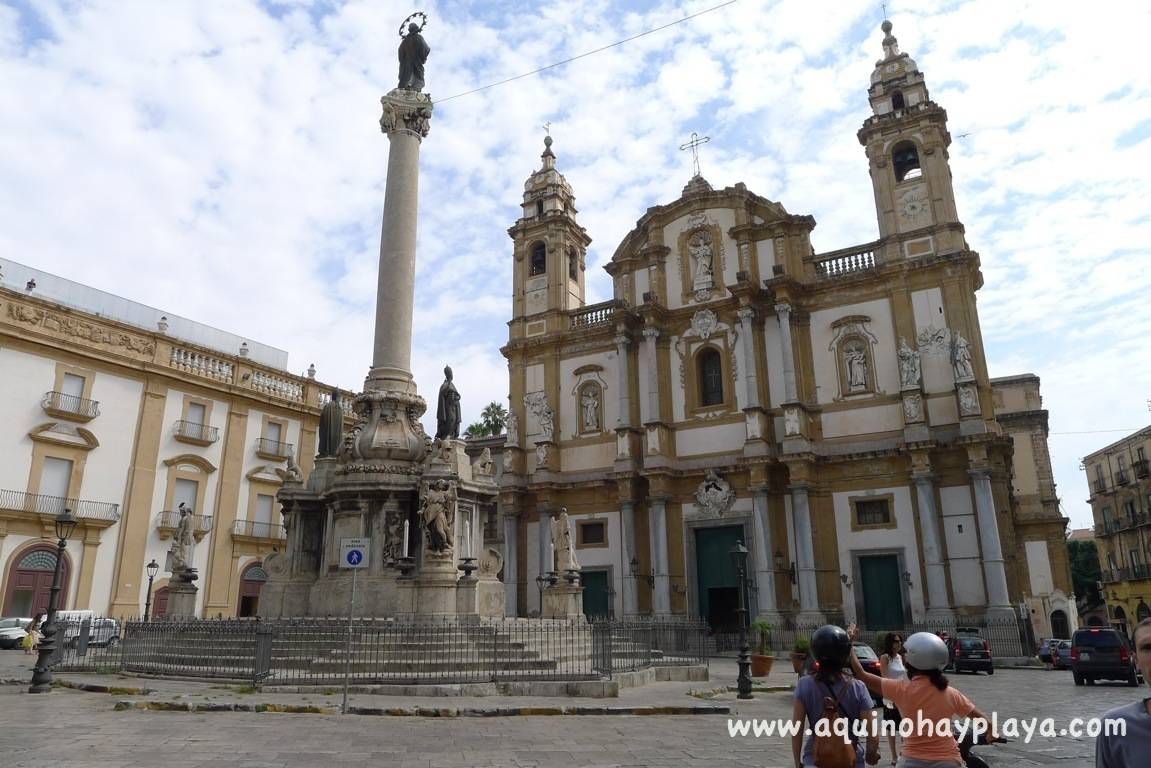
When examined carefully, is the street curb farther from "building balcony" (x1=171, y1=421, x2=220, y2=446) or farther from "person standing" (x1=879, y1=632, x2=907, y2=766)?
"building balcony" (x1=171, y1=421, x2=220, y2=446)

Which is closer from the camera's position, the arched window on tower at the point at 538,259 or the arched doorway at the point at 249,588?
the arched doorway at the point at 249,588

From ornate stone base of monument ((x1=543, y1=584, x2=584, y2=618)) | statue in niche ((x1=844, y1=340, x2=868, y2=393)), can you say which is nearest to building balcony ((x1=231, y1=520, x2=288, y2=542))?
ornate stone base of monument ((x1=543, y1=584, x2=584, y2=618))

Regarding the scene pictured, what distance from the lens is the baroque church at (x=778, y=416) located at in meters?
25.4

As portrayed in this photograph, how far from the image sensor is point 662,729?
925 cm

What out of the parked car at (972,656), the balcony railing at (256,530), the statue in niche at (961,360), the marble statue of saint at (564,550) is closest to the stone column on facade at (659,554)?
the parked car at (972,656)

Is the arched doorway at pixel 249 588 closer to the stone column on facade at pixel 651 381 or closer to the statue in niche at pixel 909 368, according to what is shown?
the stone column on facade at pixel 651 381

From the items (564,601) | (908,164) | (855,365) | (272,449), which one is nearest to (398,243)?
(564,601)

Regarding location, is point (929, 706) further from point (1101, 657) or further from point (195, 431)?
point (195, 431)

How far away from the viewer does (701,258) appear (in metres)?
31.5

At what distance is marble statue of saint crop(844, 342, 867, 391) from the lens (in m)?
27.7

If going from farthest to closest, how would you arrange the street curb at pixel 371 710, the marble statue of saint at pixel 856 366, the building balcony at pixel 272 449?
the building balcony at pixel 272 449 < the marble statue of saint at pixel 856 366 < the street curb at pixel 371 710

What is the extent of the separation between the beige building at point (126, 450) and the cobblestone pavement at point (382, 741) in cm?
1694

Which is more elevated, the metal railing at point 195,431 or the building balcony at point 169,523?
the metal railing at point 195,431

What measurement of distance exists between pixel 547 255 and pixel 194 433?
16.5 metres
